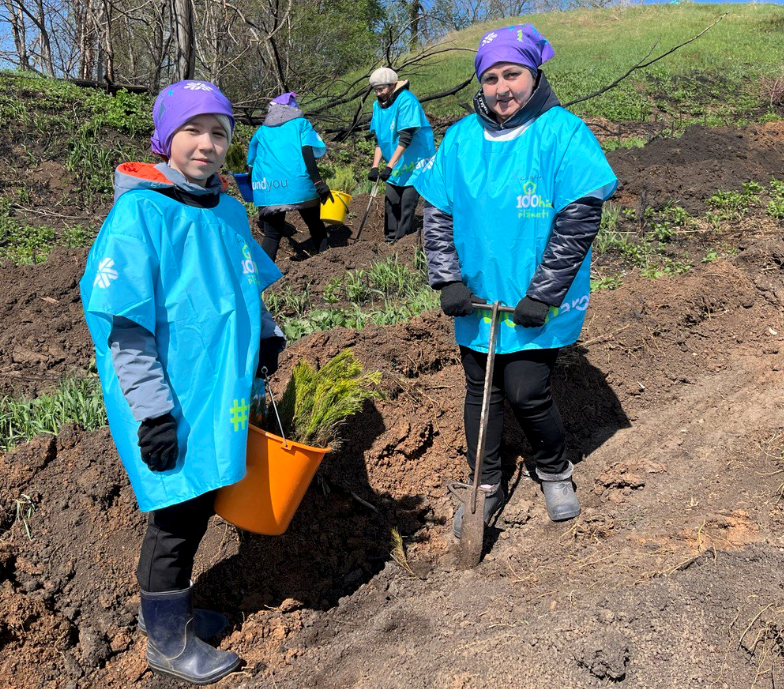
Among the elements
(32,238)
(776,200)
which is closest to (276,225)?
(32,238)

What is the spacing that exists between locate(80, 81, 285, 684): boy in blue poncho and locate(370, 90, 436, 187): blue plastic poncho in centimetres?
486

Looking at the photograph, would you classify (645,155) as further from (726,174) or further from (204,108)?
(204,108)

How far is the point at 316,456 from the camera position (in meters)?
2.45

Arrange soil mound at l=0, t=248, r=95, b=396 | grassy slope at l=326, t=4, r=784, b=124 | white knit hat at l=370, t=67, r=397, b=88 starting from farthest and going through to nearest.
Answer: grassy slope at l=326, t=4, r=784, b=124 < white knit hat at l=370, t=67, r=397, b=88 < soil mound at l=0, t=248, r=95, b=396

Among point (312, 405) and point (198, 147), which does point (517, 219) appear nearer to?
point (312, 405)

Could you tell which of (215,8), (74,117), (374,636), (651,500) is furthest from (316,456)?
(215,8)

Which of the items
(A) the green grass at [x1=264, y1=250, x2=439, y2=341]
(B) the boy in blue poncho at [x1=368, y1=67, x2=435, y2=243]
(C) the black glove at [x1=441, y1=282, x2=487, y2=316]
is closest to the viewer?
(C) the black glove at [x1=441, y1=282, x2=487, y2=316]

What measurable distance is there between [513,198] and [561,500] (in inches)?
52.9

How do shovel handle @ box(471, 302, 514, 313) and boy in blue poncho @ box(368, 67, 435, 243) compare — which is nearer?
shovel handle @ box(471, 302, 514, 313)

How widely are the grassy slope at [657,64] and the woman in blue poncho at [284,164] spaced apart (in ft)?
9.03

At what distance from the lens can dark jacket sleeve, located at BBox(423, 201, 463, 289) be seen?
2930 millimetres

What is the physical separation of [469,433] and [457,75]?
901 inches

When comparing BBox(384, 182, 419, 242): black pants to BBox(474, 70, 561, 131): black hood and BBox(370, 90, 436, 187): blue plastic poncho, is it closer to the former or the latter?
BBox(370, 90, 436, 187): blue plastic poncho

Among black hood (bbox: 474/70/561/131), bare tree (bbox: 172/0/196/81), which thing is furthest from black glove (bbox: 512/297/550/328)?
bare tree (bbox: 172/0/196/81)
